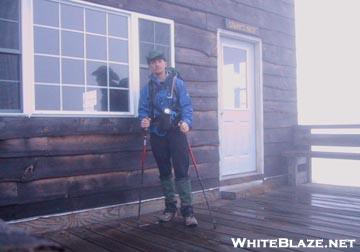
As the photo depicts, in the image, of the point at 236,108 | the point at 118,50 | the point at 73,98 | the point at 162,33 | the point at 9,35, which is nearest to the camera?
the point at 9,35

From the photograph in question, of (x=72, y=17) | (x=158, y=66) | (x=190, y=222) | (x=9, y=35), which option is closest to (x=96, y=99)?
(x=158, y=66)

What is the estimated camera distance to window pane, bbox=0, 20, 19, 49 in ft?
13.4

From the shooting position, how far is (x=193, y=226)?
4555mm

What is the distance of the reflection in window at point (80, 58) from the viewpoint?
440 cm

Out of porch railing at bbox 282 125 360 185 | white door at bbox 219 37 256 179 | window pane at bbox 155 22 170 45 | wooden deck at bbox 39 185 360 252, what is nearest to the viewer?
wooden deck at bbox 39 185 360 252

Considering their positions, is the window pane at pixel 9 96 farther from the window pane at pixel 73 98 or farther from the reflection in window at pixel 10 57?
the window pane at pixel 73 98

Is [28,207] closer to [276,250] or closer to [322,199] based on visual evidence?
[276,250]

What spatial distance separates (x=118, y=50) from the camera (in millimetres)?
5074

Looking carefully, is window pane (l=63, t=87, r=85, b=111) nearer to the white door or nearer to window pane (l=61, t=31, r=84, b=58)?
window pane (l=61, t=31, r=84, b=58)

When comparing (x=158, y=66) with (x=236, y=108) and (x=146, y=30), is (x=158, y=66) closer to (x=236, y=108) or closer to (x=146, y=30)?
(x=146, y=30)

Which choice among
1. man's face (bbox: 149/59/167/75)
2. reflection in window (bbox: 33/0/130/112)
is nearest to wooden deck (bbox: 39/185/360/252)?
reflection in window (bbox: 33/0/130/112)

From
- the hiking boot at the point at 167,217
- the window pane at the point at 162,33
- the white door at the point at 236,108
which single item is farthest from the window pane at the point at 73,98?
the white door at the point at 236,108

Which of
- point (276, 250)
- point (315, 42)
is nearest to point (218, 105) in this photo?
point (276, 250)

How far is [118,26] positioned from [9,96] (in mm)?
1643
